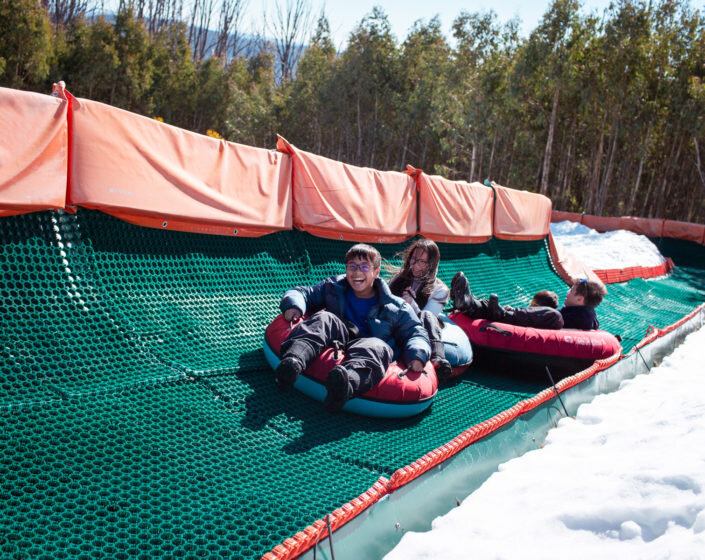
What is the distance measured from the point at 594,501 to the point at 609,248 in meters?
13.6

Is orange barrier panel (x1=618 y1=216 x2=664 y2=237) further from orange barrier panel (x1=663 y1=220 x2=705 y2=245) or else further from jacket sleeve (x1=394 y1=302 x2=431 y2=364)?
jacket sleeve (x1=394 y1=302 x2=431 y2=364)

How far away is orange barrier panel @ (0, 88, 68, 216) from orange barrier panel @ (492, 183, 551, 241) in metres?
6.23

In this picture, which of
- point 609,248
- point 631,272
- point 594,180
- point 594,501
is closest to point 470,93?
point 594,180

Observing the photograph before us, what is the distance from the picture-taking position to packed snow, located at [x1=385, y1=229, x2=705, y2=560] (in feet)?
6.70

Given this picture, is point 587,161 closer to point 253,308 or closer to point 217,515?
point 253,308

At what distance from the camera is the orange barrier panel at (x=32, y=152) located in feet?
10.1

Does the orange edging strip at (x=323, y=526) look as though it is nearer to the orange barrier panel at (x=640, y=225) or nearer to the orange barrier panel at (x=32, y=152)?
the orange barrier panel at (x=32, y=152)

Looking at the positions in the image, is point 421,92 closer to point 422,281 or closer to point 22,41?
point 22,41

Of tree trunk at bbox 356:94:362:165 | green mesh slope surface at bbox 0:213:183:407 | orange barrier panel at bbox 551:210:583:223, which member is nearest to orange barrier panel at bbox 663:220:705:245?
orange barrier panel at bbox 551:210:583:223

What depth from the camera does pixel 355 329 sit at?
347 cm

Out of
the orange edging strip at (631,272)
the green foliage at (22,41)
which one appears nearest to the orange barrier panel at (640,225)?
the orange edging strip at (631,272)

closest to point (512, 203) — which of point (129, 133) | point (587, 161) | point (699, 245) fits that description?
point (129, 133)

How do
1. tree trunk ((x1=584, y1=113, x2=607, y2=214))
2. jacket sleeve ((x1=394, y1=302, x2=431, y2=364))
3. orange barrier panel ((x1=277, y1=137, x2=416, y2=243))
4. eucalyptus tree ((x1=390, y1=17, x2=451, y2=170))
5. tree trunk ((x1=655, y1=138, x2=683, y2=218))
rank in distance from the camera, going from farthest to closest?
eucalyptus tree ((x1=390, y1=17, x2=451, y2=170)), tree trunk ((x1=655, y1=138, x2=683, y2=218)), tree trunk ((x1=584, y1=113, x2=607, y2=214)), orange barrier panel ((x1=277, y1=137, x2=416, y2=243)), jacket sleeve ((x1=394, y1=302, x2=431, y2=364))

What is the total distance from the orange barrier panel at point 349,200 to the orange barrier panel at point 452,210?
8.0 inches
